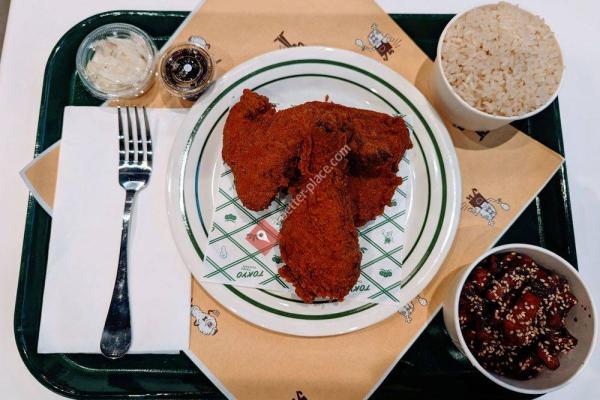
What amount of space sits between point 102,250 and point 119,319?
0.30 metres

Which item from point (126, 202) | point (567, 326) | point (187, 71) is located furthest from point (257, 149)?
point (567, 326)

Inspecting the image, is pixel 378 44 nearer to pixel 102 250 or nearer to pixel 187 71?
pixel 187 71

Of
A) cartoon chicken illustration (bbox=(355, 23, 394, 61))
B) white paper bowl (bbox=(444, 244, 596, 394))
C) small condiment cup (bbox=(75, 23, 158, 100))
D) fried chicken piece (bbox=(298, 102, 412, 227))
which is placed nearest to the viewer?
white paper bowl (bbox=(444, 244, 596, 394))

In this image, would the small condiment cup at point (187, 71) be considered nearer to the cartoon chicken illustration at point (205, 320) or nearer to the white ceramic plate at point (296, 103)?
the white ceramic plate at point (296, 103)

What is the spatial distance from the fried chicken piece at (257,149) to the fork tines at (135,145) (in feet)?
1.24

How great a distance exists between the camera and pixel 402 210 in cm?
198

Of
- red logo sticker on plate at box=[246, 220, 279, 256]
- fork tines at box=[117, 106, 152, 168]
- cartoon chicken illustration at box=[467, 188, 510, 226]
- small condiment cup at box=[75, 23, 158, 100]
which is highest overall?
small condiment cup at box=[75, 23, 158, 100]

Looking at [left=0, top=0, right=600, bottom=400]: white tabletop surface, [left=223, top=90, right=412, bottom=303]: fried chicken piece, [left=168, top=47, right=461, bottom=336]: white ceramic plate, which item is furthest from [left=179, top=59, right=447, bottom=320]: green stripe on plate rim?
[left=0, top=0, right=600, bottom=400]: white tabletop surface

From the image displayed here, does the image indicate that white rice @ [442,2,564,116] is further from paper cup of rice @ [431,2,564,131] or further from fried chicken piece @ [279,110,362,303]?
fried chicken piece @ [279,110,362,303]

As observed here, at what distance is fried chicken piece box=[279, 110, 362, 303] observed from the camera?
65.2 inches

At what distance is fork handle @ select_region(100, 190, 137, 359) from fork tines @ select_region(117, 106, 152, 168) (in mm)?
320

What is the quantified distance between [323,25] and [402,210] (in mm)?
974

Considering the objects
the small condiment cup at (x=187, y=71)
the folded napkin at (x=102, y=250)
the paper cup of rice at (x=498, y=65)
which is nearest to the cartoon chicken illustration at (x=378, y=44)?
the paper cup of rice at (x=498, y=65)

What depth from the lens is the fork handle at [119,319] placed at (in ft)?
5.90
